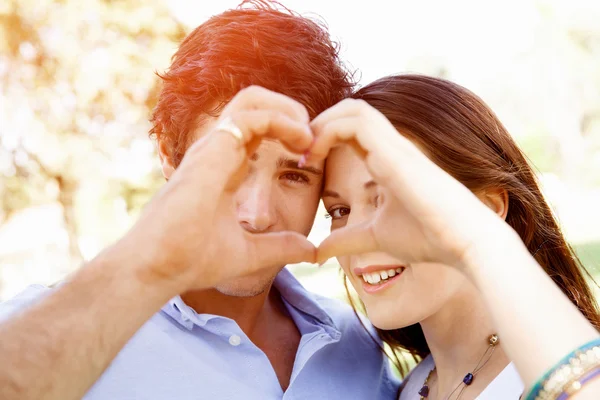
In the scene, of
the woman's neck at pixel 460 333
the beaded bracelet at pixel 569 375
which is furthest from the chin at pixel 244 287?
the beaded bracelet at pixel 569 375

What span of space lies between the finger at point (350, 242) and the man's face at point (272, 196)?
2.36 feet

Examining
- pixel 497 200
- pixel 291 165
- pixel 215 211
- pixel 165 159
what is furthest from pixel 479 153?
pixel 165 159

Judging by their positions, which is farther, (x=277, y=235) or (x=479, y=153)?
(x=479, y=153)

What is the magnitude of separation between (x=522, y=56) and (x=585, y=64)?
1192 mm

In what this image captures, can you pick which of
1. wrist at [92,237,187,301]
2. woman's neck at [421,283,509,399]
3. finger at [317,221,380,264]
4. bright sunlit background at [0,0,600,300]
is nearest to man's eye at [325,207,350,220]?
woman's neck at [421,283,509,399]

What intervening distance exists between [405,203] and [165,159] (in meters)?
1.66

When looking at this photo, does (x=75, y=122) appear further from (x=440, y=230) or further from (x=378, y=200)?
(x=440, y=230)

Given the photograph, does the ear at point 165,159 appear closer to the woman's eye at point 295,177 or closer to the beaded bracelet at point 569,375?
the woman's eye at point 295,177

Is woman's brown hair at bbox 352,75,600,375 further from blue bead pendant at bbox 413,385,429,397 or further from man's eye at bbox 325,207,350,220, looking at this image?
blue bead pendant at bbox 413,385,429,397

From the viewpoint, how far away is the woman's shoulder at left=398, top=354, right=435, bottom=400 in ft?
8.74

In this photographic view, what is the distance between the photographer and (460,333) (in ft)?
7.79

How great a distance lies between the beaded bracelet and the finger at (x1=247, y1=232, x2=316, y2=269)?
648 millimetres

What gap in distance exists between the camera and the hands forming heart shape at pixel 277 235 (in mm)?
1466

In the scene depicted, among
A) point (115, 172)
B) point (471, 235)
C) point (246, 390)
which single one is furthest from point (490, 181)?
point (115, 172)
